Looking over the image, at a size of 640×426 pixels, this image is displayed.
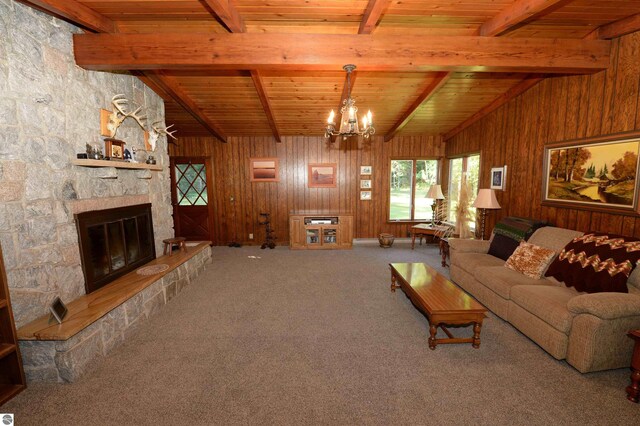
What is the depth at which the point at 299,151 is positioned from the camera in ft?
21.9

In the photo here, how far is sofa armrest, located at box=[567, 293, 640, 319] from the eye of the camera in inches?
82.8

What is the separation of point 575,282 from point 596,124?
1.81 m

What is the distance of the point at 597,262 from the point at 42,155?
5.01 meters

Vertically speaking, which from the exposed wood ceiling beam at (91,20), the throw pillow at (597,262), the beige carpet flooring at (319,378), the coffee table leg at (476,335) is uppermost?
the exposed wood ceiling beam at (91,20)

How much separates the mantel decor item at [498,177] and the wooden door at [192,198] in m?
5.74

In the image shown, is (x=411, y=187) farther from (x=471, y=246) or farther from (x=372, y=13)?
(x=372, y=13)

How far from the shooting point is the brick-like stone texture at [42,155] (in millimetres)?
2266

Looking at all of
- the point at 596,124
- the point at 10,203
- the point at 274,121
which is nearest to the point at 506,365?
the point at 596,124

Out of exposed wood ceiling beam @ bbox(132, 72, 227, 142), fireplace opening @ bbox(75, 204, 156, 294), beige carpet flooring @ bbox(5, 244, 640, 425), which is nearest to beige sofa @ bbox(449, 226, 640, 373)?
beige carpet flooring @ bbox(5, 244, 640, 425)

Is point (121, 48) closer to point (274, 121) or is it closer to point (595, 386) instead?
point (274, 121)

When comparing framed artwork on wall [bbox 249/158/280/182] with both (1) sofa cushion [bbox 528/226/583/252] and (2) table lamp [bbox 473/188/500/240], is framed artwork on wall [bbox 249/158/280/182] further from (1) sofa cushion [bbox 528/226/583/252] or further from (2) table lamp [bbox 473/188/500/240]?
(1) sofa cushion [bbox 528/226/583/252]

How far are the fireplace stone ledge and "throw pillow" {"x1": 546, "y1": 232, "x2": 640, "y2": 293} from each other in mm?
4308

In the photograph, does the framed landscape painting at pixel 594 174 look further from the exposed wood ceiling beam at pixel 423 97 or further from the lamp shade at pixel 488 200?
the exposed wood ceiling beam at pixel 423 97

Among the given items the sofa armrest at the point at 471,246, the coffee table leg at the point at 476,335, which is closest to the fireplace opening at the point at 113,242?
the coffee table leg at the point at 476,335
